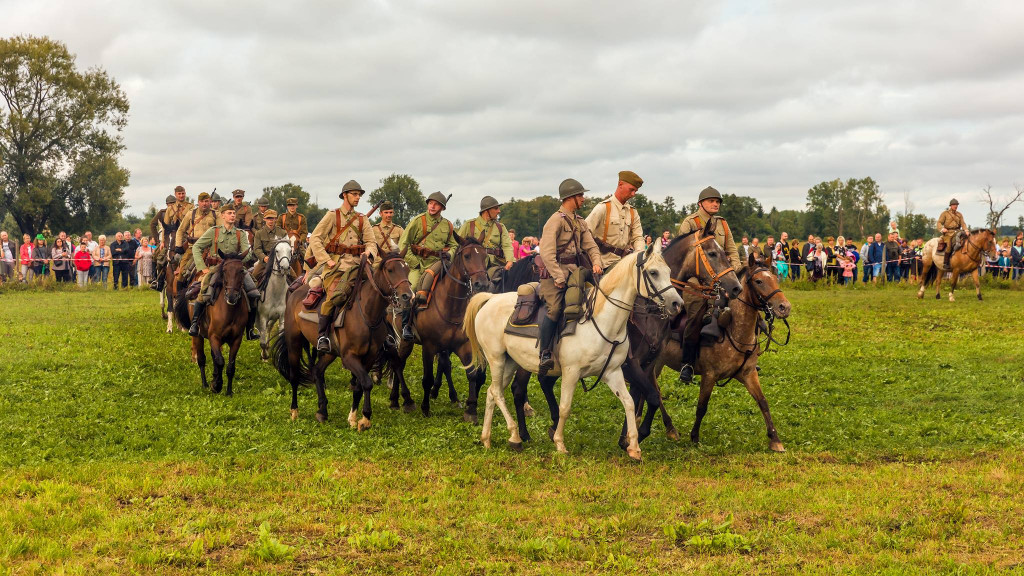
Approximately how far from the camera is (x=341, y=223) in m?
12.9

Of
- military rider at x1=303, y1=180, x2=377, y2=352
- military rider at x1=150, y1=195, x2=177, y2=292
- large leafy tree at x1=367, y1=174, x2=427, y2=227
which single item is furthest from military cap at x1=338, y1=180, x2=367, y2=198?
large leafy tree at x1=367, y1=174, x2=427, y2=227

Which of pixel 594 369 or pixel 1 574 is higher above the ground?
pixel 594 369

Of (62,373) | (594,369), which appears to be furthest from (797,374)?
(62,373)

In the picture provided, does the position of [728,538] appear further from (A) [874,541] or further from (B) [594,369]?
(B) [594,369]

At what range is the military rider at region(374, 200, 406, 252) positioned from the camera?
1448 centimetres

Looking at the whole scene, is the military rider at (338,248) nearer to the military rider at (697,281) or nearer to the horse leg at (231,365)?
the horse leg at (231,365)

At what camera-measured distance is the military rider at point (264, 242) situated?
16766mm

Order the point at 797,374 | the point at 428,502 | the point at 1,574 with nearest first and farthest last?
the point at 1,574 < the point at 428,502 < the point at 797,374

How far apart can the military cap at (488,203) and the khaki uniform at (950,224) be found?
1945cm

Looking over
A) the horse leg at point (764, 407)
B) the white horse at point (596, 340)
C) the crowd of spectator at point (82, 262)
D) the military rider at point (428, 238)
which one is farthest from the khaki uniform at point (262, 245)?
the crowd of spectator at point (82, 262)

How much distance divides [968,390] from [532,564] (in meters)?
10.2

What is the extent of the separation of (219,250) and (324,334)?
158 inches

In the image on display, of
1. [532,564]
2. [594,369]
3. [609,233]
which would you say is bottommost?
[532,564]

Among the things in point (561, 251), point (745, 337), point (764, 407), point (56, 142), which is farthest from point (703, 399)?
point (56, 142)
